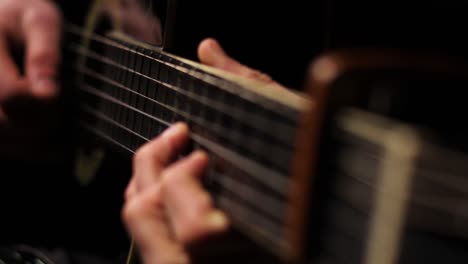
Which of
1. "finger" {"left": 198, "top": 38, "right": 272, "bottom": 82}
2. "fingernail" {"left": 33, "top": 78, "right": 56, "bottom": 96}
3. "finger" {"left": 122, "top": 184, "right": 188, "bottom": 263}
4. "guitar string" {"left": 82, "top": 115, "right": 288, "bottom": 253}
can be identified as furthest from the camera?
"fingernail" {"left": 33, "top": 78, "right": 56, "bottom": 96}

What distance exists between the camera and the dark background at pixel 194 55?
0.65 metres

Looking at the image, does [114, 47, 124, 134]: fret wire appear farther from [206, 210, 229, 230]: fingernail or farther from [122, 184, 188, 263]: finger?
[206, 210, 229, 230]: fingernail

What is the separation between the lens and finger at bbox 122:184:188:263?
0.63m

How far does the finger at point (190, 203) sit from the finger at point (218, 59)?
6.6 inches

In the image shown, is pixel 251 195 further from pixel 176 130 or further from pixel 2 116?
pixel 2 116

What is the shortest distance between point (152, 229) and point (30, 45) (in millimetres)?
558

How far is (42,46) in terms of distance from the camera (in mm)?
1062

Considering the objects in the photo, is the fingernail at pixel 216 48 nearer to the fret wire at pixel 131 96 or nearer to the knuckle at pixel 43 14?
the fret wire at pixel 131 96

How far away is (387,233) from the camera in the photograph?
0.44m

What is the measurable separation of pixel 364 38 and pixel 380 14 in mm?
30

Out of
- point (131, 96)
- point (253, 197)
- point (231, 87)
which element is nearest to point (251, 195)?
point (253, 197)

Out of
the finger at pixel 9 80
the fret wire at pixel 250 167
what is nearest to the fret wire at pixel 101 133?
the finger at pixel 9 80

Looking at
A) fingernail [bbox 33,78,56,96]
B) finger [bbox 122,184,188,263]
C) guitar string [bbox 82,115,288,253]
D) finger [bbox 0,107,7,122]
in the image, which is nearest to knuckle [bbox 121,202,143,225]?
finger [bbox 122,184,188,263]

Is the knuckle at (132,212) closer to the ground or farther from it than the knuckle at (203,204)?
closer to the ground
